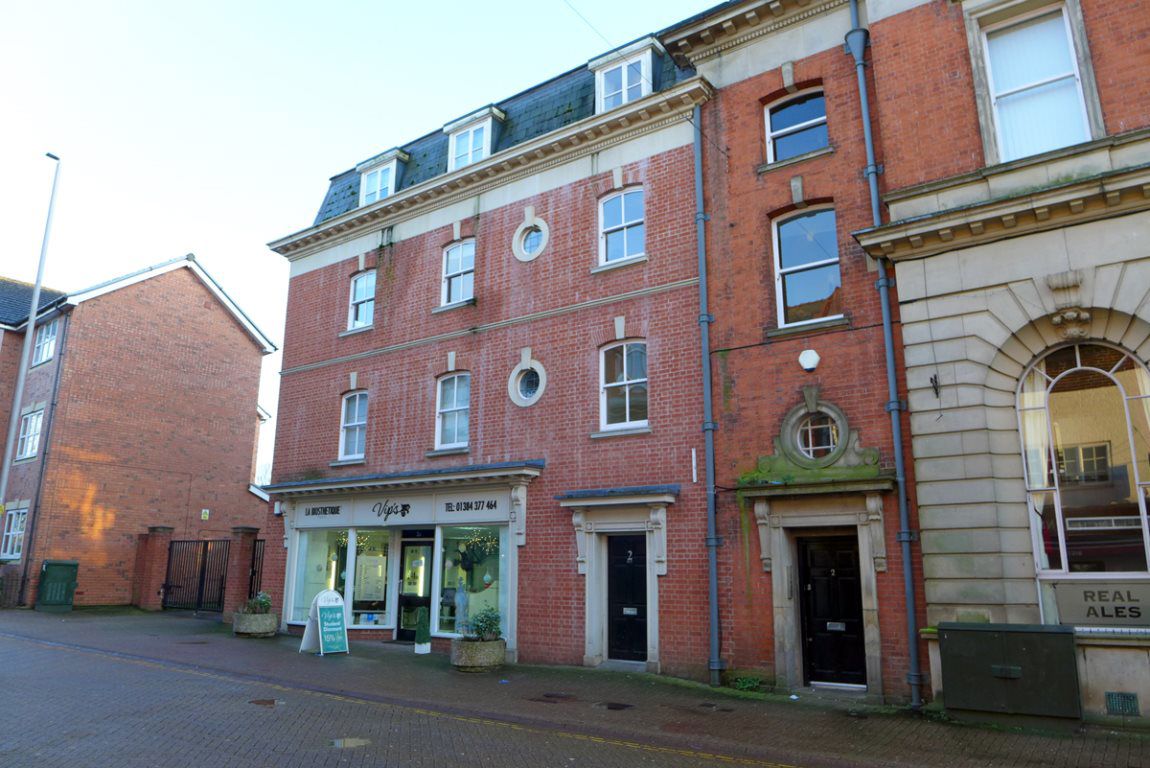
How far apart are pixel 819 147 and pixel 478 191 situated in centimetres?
813

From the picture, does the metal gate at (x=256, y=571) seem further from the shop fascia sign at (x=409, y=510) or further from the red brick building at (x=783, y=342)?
the shop fascia sign at (x=409, y=510)

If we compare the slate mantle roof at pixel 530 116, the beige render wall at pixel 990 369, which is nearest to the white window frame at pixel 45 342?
the slate mantle roof at pixel 530 116

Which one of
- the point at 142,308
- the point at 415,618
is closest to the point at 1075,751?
the point at 415,618

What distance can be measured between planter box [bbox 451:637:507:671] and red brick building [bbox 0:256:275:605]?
17.1 meters

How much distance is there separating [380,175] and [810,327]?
44.0 ft

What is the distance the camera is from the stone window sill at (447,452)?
57.6 feet

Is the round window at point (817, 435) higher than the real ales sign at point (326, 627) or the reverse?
higher

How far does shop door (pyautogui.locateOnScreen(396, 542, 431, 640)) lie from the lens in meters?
18.2

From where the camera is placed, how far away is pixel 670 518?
14.1 metres

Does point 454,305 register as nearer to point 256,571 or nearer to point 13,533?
point 256,571

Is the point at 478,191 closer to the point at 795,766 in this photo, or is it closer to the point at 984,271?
the point at 984,271

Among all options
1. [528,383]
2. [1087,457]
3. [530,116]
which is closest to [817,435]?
[1087,457]

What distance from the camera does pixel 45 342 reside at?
30.0m

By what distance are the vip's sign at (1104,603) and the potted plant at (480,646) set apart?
9077 mm
